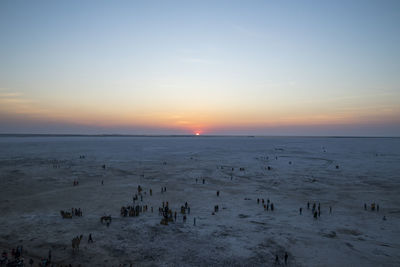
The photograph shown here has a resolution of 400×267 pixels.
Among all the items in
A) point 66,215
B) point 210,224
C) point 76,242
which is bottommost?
point 210,224

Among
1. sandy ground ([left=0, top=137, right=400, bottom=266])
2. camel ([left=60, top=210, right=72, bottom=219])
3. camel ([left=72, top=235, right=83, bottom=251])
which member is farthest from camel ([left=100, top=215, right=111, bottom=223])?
camel ([left=72, top=235, right=83, bottom=251])

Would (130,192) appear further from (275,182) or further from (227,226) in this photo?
(275,182)

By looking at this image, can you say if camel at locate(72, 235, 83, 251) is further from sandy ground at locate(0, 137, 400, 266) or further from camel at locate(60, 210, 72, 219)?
camel at locate(60, 210, 72, 219)

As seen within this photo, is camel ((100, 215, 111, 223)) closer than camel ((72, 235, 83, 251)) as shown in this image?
No

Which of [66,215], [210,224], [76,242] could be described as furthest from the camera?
[66,215]

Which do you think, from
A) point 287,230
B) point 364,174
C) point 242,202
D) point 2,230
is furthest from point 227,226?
point 364,174

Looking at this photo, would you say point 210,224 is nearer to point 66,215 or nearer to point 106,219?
point 106,219

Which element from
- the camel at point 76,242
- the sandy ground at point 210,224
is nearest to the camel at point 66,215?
the sandy ground at point 210,224

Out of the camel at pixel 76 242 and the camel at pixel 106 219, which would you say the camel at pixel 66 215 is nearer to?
the camel at pixel 106 219

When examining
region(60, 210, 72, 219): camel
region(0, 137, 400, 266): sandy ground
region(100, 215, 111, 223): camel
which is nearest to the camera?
region(0, 137, 400, 266): sandy ground

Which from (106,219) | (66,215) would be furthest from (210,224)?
(66,215)

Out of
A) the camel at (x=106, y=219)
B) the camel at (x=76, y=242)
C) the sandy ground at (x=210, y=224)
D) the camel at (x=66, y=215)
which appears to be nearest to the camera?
the sandy ground at (x=210, y=224)
